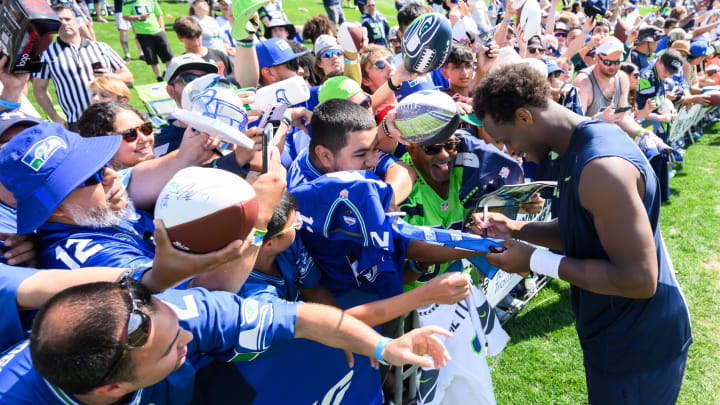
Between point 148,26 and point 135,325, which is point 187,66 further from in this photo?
point 148,26

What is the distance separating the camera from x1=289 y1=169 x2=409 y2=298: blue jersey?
7.52ft

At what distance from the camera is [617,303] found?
7.77ft

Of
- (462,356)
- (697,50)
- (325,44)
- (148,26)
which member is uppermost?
(325,44)

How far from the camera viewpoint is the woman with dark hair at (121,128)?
9.98 feet

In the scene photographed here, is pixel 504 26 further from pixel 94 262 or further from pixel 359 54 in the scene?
pixel 94 262

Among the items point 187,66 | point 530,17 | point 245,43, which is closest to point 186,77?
point 187,66

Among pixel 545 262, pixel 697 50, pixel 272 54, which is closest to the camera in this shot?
pixel 545 262

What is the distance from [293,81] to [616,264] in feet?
7.71

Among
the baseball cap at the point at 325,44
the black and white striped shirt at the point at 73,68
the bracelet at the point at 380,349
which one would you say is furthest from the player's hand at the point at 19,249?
the black and white striped shirt at the point at 73,68

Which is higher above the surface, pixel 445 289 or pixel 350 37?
pixel 350 37

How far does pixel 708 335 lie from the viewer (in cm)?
434

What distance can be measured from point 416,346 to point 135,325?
1124mm

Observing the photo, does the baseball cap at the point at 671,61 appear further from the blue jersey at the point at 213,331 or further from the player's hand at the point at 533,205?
the blue jersey at the point at 213,331

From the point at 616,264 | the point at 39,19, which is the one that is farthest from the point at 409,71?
the point at 39,19
